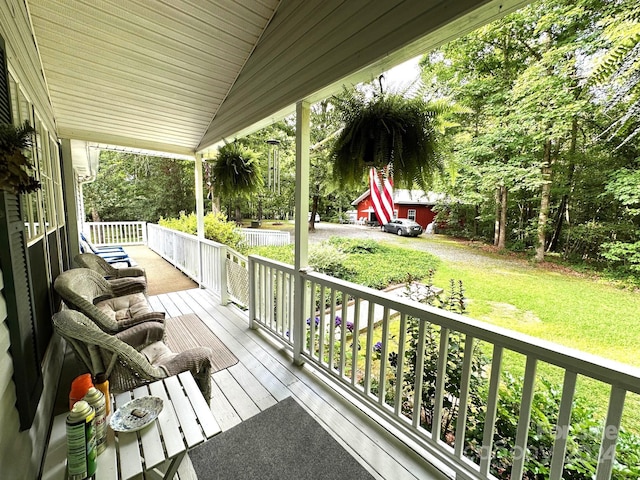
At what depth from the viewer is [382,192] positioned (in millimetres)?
1881

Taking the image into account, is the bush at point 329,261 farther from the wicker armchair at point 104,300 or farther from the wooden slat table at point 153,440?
the wooden slat table at point 153,440

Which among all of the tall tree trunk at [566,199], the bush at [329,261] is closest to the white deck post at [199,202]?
the bush at [329,261]

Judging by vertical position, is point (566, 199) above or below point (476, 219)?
above

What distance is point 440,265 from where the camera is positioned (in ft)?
12.2

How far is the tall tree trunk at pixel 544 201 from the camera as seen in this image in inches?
90.7

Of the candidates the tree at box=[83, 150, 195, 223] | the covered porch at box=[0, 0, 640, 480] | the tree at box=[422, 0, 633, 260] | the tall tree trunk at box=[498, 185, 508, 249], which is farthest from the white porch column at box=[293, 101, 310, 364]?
the tree at box=[83, 150, 195, 223]

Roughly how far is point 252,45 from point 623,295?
157 inches

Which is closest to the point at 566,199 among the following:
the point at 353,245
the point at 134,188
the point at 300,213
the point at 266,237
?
the point at 300,213

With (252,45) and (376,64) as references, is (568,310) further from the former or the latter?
(252,45)

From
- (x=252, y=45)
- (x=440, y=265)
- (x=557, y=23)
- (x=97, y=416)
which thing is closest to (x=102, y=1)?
(x=252, y=45)

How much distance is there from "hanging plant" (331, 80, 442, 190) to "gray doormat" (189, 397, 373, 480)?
175 cm

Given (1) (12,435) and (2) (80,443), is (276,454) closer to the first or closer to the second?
(2) (80,443)

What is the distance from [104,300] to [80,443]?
239 cm

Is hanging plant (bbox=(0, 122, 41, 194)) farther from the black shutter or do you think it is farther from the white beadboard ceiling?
the white beadboard ceiling
